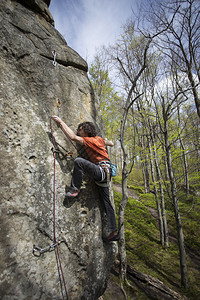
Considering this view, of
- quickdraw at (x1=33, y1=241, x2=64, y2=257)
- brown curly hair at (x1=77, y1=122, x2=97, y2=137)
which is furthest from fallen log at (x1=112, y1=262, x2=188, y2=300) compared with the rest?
brown curly hair at (x1=77, y1=122, x2=97, y2=137)

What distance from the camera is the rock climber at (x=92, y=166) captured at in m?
2.70

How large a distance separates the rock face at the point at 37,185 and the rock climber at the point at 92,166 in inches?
8.0

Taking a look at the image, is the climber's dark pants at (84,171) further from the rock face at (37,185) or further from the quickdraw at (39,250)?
the quickdraw at (39,250)

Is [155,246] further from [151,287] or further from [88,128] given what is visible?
[88,128]

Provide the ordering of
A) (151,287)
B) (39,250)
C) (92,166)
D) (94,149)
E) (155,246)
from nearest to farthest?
(39,250) → (92,166) → (94,149) → (151,287) → (155,246)

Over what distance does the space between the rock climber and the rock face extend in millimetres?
204

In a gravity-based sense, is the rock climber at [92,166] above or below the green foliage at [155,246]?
above

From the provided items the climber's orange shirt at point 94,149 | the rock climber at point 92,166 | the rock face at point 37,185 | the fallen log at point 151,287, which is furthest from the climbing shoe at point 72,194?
the fallen log at point 151,287

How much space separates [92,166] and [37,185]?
3.27 feet

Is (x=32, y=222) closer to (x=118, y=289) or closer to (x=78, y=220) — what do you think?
(x=78, y=220)

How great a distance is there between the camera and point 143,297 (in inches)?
174

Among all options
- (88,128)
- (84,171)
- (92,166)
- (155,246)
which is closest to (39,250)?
(84,171)

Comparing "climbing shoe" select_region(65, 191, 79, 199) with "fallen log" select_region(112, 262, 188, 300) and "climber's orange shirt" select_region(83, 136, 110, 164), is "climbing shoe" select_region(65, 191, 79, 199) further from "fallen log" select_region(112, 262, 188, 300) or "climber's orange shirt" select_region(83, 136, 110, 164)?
"fallen log" select_region(112, 262, 188, 300)

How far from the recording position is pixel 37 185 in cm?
243
